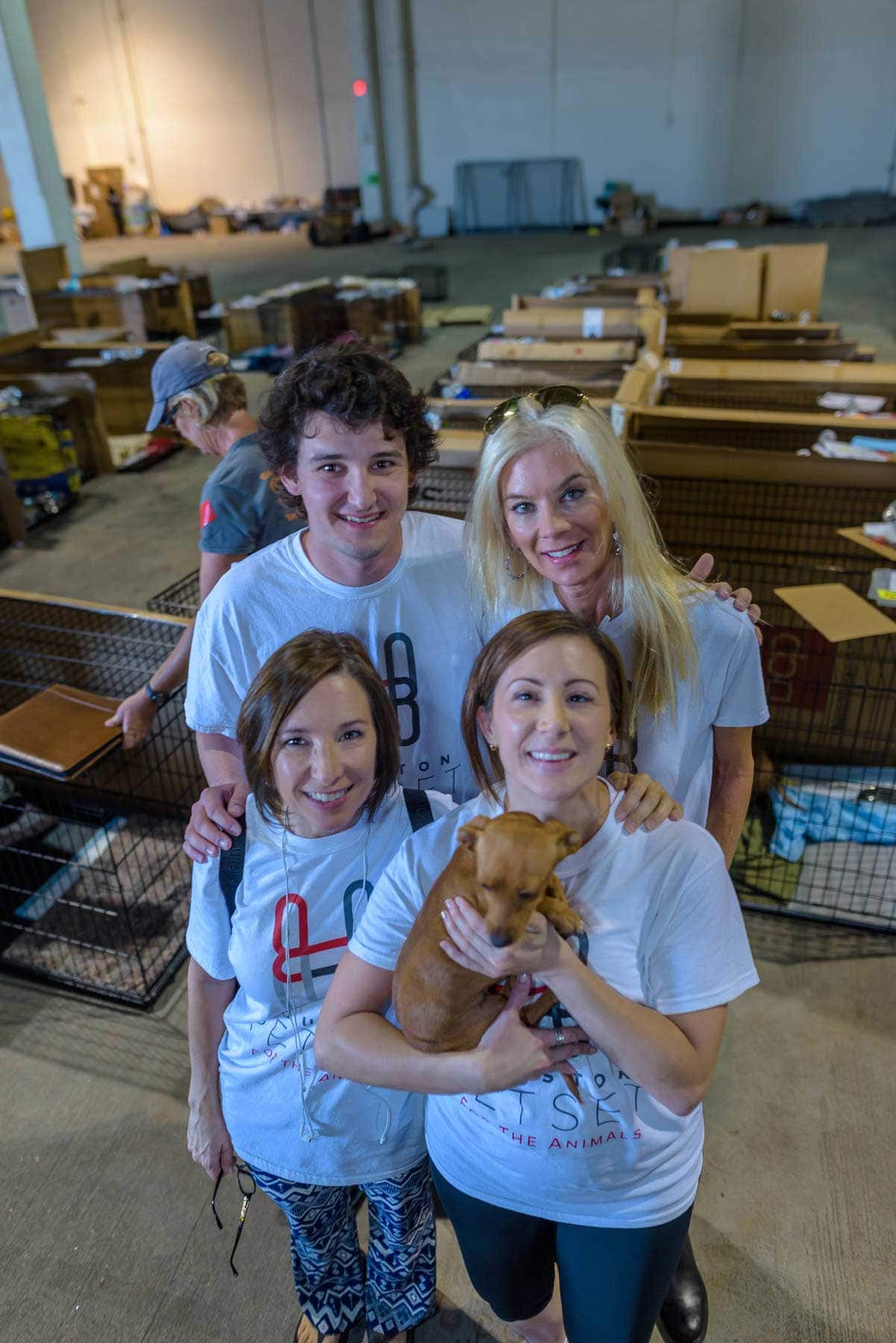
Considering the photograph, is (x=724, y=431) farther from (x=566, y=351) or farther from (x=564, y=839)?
(x=564, y=839)

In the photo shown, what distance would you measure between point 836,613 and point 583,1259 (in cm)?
199

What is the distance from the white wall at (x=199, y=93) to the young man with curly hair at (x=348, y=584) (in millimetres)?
21114

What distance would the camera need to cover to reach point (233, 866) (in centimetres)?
147

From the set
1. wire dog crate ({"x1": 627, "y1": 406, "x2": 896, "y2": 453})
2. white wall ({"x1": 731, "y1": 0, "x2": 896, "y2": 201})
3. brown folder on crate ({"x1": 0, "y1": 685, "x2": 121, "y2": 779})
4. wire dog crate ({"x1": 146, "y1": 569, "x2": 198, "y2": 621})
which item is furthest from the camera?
white wall ({"x1": 731, "y1": 0, "x2": 896, "y2": 201})

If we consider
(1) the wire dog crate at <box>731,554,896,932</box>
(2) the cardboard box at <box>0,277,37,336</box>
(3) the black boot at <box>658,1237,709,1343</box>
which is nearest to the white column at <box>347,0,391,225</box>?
(2) the cardboard box at <box>0,277,37,336</box>

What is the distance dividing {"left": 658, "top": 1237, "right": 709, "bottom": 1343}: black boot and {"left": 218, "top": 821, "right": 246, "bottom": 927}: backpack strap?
1.31m

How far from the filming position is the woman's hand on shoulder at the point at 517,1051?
3.69 feet

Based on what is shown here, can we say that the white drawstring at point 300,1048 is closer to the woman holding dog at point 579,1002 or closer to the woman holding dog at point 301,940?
the woman holding dog at point 301,940

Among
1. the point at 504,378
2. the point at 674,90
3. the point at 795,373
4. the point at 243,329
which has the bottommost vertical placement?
the point at 243,329

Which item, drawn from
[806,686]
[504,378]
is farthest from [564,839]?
[504,378]

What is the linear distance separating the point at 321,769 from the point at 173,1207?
1600mm

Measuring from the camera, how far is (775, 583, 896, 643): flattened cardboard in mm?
2521

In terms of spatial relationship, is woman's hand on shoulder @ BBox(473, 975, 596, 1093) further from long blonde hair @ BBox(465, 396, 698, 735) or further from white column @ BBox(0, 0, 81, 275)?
white column @ BBox(0, 0, 81, 275)

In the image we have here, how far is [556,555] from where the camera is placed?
149 centimetres
